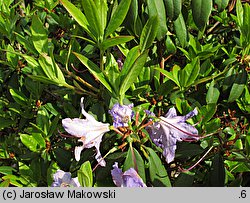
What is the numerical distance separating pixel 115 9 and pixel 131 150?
408 mm

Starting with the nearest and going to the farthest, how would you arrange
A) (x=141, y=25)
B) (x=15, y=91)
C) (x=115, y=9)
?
(x=115, y=9), (x=141, y=25), (x=15, y=91)

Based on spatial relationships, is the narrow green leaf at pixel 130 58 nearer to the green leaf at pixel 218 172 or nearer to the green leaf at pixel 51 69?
the green leaf at pixel 51 69

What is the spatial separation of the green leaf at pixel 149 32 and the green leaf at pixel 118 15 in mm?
81

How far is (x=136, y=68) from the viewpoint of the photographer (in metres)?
1.23

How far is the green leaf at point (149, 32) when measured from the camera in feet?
4.25

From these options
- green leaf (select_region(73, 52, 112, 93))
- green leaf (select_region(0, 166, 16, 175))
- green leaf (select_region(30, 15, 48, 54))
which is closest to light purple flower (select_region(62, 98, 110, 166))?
green leaf (select_region(73, 52, 112, 93))

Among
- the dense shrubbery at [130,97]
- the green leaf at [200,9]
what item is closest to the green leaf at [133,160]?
the dense shrubbery at [130,97]

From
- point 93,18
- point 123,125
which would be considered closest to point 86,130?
point 123,125

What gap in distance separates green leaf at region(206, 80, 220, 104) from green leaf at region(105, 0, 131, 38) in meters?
0.42

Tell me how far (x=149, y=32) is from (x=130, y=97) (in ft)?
0.84

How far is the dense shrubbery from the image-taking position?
1.28m

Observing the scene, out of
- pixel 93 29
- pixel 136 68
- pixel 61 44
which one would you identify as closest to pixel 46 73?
pixel 93 29

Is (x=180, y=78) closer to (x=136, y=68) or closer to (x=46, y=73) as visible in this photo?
(x=136, y=68)
